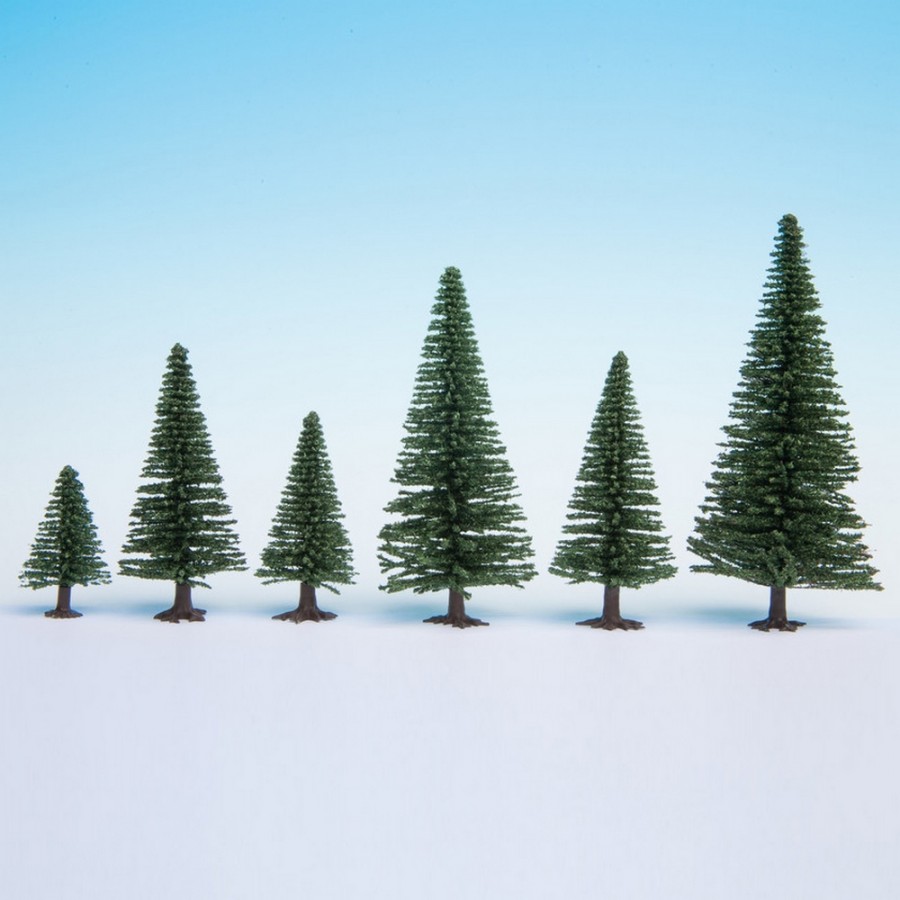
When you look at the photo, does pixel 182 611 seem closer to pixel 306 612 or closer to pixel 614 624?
pixel 306 612

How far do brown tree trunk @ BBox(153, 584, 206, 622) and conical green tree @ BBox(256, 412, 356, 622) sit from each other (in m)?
2.23

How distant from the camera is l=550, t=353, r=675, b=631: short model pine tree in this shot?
31.1 metres

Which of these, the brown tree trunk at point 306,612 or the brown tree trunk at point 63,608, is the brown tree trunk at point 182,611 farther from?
the brown tree trunk at point 63,608

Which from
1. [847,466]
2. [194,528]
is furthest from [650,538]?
[194,528]

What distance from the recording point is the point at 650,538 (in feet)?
103

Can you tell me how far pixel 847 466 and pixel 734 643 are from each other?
684 cm

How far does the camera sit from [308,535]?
31.6 metres

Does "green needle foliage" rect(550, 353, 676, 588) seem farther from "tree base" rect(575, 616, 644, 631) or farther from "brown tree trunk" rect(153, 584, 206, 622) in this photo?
"brown tree trunk" rect(153, 584, 206, 622)

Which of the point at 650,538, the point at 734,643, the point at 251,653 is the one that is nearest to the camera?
the point at 251,653

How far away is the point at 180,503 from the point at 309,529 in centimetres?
409

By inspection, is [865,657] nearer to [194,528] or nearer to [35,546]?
[194,528]

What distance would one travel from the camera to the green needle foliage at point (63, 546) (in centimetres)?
3197

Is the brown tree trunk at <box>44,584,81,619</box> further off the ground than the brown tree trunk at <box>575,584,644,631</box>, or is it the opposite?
the brown tree trunk at <box>575,584,644,631</box>

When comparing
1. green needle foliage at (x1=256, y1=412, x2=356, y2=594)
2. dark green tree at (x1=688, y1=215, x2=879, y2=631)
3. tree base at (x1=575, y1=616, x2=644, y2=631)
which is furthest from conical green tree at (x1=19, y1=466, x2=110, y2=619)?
dark green tree at (x1=688, y1=215, x2=879, y2=631)
